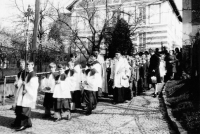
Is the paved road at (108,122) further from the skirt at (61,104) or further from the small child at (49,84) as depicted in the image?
the small child at (49,84)

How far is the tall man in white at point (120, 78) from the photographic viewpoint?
402 inches

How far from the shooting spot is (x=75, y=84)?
8.81 meters

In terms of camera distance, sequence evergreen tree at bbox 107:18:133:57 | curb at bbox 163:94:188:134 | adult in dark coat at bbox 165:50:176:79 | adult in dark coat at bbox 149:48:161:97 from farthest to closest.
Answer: evergreen tree at bbox 107:18:133:57 → adult in dark coat at bbox 165:50:176:79 → adult in dark coat at bbox 149:48:161:97 → curb at bbox 163:94:188:134

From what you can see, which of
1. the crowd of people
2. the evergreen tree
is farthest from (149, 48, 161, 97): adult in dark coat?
the evergreen tree

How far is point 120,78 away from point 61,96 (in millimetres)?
3367

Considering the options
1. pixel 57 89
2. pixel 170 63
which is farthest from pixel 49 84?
pixel 170 63

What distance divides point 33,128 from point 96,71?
2.98 meters

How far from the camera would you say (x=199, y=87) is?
26.6ft

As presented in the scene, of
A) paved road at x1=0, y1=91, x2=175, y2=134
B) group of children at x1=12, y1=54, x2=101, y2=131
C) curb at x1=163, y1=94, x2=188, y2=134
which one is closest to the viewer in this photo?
curb at x1=163, y1=94, x2=188, y2=134

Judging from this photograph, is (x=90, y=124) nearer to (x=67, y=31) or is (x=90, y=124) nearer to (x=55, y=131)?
(x=55, y=131)

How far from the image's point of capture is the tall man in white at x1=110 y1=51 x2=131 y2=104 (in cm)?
1021

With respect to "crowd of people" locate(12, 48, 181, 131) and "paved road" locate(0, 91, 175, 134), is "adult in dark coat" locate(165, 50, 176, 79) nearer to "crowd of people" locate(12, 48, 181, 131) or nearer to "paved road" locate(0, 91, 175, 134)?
"crowd of people" locate(12, 48, 181, 131)

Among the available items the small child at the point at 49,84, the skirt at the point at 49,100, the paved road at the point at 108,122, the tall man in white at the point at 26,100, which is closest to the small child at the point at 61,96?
the small child at the point at 49,84

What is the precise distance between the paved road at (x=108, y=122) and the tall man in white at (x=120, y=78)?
1.98 feet
